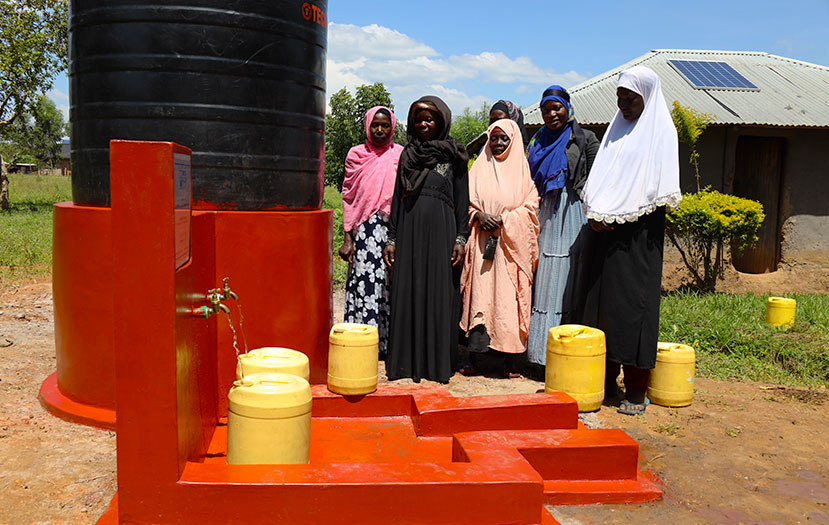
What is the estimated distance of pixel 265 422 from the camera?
2623 millimetres

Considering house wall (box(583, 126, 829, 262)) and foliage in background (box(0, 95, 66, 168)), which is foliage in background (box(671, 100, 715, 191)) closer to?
house wall (box(583, 126, 829, 262))

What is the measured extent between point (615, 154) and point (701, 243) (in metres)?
5.40

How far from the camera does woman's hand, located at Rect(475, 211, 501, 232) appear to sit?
15.6 feet

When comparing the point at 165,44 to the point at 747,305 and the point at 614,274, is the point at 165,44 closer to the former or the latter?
the point at 614,274

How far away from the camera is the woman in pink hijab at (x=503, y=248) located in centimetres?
481

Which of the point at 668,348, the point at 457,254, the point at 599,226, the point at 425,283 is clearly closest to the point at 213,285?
the point at 425,283

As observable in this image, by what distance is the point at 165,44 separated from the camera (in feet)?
11.1

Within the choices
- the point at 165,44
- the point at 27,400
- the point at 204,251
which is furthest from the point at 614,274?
the point at 27,400

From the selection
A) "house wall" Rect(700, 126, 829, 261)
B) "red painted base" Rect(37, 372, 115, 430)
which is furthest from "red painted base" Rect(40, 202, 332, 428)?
"house wall" Rect(700, 126, 829, 261)

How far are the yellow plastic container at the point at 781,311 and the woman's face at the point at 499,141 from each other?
3453mm

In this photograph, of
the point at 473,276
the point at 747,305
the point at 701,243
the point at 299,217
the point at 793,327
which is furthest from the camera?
the point at 701,243

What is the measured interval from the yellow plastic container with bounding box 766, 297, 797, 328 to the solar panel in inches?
230

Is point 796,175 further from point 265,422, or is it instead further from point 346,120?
point 346,120

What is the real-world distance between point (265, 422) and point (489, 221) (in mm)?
2593
